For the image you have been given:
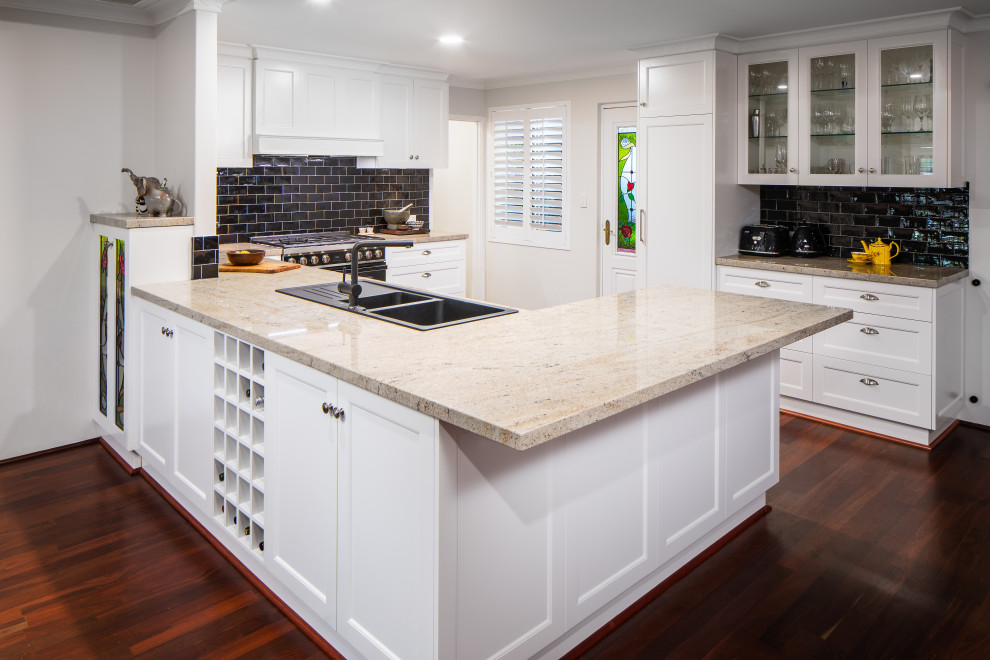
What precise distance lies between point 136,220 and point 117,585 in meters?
1.72

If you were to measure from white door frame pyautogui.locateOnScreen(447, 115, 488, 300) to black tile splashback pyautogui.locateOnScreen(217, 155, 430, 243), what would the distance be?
1.83 feet

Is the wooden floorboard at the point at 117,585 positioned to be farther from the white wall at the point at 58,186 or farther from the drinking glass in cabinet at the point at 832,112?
the drinking glass in cabinet at the point at 832,112

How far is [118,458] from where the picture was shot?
389cm

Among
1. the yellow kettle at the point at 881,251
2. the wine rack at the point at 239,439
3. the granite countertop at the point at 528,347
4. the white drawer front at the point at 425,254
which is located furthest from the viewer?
the white drawer front at the point at 425,254

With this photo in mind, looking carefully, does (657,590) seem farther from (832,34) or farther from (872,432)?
(832,34)

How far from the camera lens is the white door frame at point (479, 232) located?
714cm

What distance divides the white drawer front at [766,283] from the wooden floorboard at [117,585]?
3.46 meters

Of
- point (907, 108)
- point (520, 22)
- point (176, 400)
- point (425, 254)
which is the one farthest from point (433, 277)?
point (907, 108)

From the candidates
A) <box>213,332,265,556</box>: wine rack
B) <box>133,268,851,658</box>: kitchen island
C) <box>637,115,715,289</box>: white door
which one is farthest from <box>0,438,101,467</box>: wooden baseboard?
<box>637,115,715,289</box>: white door

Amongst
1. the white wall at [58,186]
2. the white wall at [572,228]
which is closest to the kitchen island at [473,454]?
the white wall at [58,186]

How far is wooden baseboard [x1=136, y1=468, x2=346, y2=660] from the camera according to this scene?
7.78ft

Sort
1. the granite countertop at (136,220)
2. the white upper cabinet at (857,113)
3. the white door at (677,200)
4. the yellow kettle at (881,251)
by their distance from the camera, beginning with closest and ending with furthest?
the granite countertop at (136,220) → the white upper cabinet at (857,113) → the yellow kettle at (881,251) → the white door at (677,200)

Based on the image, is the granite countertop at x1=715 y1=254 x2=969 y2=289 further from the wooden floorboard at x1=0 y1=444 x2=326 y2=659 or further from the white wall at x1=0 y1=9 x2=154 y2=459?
the white wall at x1=0 y1=9 x2=154 y2=459

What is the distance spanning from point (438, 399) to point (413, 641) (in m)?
0.67
